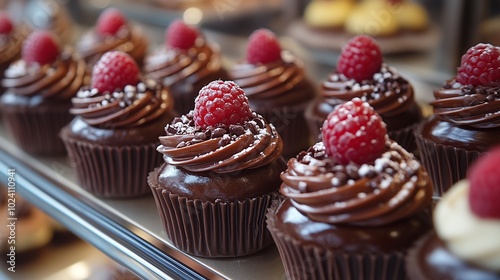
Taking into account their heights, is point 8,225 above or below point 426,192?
below

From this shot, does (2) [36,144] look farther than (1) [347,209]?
Yes

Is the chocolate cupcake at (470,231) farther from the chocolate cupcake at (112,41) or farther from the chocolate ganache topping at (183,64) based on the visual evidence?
the chocolate cupcake at (112,41)

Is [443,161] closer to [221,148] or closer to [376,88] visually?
[376,88]

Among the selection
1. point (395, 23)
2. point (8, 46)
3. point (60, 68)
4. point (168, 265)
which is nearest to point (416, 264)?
point (168, 265)

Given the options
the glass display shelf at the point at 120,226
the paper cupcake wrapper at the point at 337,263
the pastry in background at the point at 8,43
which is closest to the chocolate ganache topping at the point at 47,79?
the glass display shelf at the point at 120,226

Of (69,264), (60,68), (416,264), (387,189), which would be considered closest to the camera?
(416,264)

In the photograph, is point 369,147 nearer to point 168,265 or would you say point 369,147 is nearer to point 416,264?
point 416,264

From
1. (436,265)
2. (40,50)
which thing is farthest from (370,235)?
(40,50)
